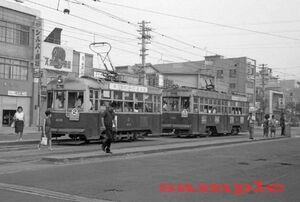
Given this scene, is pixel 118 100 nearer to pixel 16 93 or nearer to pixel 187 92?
pixel 187 92

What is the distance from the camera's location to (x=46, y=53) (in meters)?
42.3

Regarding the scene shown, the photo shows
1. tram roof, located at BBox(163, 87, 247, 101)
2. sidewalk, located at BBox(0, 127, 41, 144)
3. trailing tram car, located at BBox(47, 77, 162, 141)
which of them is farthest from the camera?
tram roof, located at BBox(163, 87, 247, 101)

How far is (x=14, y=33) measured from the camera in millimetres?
39969

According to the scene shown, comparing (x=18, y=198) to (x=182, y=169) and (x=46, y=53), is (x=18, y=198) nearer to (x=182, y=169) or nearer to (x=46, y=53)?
(x=182, y=169)

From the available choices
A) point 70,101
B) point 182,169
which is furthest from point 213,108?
point 182,169

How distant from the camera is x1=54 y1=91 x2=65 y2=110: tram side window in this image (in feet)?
68.2

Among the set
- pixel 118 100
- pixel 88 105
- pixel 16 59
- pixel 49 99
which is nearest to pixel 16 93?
pixel 16 59

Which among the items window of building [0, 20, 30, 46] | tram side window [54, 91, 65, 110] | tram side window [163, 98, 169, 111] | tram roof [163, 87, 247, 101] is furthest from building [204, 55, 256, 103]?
tram side window [54, 91, 65, 110]

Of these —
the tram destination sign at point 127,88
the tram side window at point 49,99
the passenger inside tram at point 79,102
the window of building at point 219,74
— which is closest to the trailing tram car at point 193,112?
the tram destination sign at point 127,88

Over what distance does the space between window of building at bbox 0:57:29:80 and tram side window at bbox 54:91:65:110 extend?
64.5ft

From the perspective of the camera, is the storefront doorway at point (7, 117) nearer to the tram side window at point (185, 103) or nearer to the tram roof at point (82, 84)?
the tram side window at point (185, 103)

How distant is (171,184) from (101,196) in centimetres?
203

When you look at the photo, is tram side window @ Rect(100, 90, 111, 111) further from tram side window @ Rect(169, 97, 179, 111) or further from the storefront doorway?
the storefront doorway

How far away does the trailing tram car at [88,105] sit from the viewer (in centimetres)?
2030
